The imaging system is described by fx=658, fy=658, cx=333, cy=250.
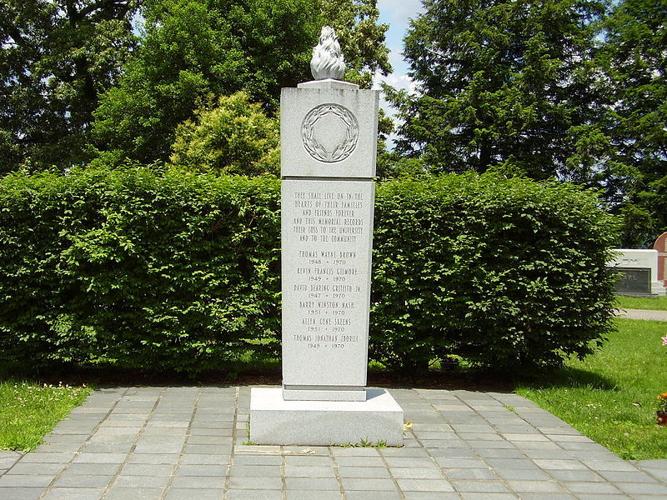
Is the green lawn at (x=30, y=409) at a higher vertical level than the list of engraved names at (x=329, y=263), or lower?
lower

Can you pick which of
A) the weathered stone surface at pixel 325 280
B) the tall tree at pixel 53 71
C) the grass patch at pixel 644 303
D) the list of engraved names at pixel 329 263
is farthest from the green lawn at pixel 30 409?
the tall tree at pixel 53 71

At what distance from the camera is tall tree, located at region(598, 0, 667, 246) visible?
3000cm

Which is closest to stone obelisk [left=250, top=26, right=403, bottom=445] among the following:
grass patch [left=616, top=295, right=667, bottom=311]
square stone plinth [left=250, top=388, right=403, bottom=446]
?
square stone plinth [left=250, top=388, right=403, bottom=446]

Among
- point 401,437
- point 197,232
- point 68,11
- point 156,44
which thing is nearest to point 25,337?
point 197,232

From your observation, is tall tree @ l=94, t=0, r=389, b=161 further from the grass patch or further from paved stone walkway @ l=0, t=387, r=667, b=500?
paved stone walkway @ l=0, t=387, r=667, b=500

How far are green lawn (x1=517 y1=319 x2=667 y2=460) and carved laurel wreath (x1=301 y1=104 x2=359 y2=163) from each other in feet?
11.8

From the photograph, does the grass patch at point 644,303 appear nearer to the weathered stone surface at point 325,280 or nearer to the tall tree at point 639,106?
the tall tree at point 639,106

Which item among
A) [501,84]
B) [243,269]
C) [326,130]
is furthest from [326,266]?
[501,84]

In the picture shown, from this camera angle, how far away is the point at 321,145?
19.4 ft

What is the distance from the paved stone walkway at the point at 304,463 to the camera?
466 cm

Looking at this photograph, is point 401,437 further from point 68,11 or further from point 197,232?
point 68,11

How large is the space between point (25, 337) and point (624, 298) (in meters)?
19.9

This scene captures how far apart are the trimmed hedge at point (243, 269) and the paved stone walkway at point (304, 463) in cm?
143

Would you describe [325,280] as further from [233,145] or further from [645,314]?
[645,314]
